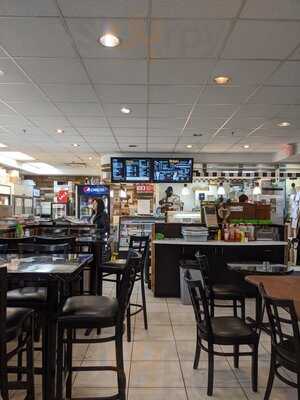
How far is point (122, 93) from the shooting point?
472 cm

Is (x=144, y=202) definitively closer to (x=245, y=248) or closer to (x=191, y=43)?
(x=245, y=248)

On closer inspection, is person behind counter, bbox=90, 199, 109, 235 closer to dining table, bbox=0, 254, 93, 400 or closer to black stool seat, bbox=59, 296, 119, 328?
black stool seat, bbox=59, 296, 119, 328

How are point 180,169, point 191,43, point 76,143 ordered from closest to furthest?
point 191,43 < point 76,143 < point 180,169

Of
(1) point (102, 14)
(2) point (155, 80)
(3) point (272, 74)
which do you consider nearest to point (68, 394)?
(1) point (102, 14)

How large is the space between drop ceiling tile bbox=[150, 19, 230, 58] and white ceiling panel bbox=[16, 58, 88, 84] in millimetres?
919

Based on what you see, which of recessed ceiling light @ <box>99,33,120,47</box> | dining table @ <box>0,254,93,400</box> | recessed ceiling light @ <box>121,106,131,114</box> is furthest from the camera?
recessed ceiling light @ <box>121,106,131,114</box>

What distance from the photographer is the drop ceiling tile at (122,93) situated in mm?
4477

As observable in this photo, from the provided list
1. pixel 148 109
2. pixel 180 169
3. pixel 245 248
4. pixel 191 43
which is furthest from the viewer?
pixel 180 169

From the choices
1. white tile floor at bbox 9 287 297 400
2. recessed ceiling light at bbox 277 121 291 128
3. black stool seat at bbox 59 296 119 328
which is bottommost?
white tile floor at bbox 9 287 297 400

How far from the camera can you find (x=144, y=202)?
1170 centimetres

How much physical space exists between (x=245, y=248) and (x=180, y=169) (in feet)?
11.4

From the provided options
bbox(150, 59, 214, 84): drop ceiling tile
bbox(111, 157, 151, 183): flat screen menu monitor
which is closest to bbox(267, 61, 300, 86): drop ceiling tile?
bbox(150, 59, 214, 84): drop ceiling tile

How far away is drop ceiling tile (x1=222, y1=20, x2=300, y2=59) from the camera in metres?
2.95

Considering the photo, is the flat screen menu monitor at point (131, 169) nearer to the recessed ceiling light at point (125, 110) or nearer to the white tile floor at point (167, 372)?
the recessed ceiling light at point (125, 110)
